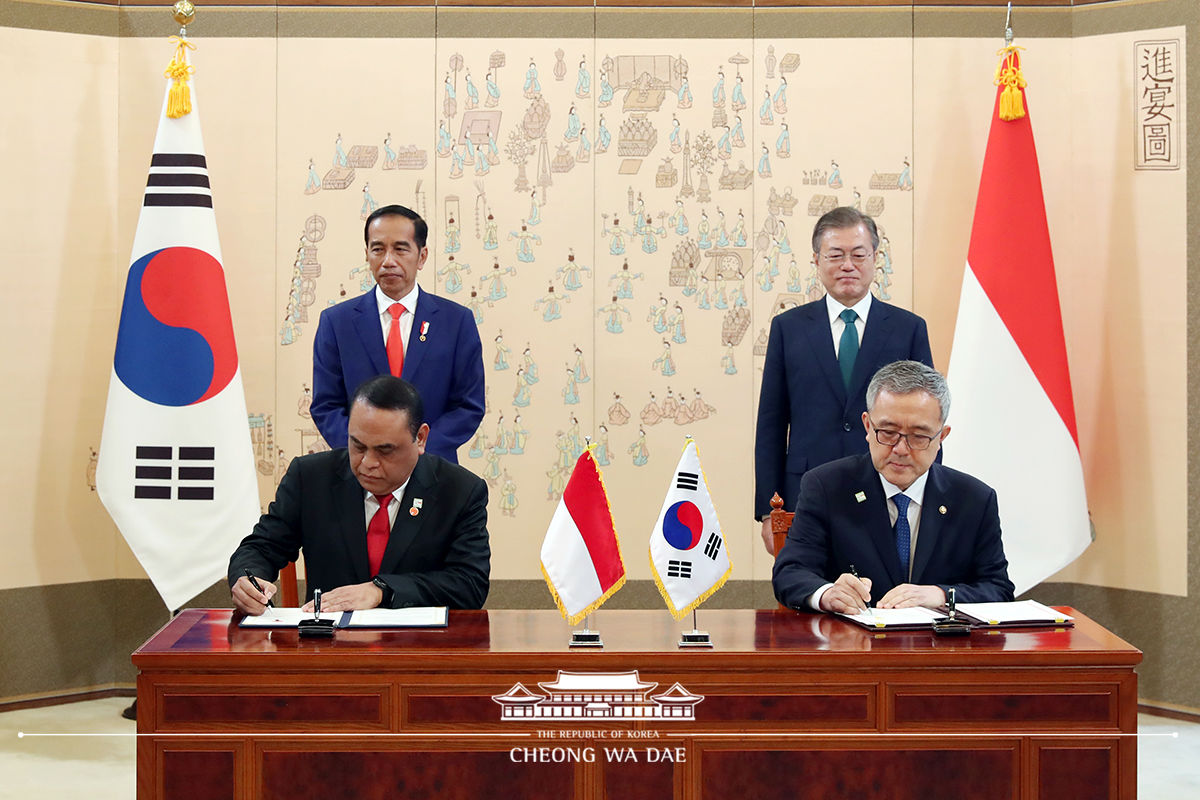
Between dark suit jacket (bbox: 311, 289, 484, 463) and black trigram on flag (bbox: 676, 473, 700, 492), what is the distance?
56.3 inches

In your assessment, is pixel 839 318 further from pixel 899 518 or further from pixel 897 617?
pixel 897 617

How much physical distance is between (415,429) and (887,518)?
115cm

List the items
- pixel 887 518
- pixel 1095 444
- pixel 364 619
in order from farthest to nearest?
pixel 1095 444 → pixel 887 518 → pixel 364 619

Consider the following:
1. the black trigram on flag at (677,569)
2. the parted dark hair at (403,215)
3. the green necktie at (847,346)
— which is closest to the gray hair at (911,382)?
the black trigram on flag at (677,569)

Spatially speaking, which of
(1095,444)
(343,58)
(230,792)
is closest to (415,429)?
(230,792)

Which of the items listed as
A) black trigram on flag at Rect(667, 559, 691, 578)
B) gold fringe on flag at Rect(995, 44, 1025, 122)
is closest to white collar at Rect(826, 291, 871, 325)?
gold fringe on flag at Rect(995, 44, 1025, 122)

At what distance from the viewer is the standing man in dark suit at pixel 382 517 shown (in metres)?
3.00

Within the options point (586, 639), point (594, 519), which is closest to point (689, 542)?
point (594, 519)

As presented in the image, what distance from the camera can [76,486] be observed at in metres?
5.26

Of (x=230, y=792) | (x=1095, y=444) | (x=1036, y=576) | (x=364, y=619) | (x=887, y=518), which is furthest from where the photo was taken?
(x=1095, y=444)

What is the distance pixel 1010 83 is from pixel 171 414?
138 inches

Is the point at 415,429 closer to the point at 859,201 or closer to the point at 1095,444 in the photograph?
the point at 859,201

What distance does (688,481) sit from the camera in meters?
2.75

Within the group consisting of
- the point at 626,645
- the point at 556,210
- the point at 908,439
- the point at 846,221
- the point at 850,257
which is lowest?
the point at 626,645
